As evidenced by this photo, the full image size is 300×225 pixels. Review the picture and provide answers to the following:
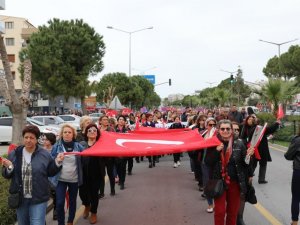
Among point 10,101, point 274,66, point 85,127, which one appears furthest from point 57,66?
point 274,66

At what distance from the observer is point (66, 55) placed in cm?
4031

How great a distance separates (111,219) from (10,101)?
15.1 feet

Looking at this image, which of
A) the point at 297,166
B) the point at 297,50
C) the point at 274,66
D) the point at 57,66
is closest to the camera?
the point at 297,166

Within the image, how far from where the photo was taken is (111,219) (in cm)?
725

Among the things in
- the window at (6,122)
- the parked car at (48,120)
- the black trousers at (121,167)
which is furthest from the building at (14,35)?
the black trousers at (121,167)

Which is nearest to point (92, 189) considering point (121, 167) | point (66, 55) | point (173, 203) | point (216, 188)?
point (173, 203)

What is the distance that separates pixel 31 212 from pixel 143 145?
2.22 m

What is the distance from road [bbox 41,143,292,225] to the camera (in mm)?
7113

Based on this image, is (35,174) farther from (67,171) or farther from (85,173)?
(85,173)

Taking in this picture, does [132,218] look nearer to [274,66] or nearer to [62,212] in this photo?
[62,212]

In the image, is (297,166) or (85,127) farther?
(85,127)

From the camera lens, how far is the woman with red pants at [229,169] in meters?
5.55

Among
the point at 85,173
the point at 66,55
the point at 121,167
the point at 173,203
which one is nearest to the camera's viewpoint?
the point at 85,173

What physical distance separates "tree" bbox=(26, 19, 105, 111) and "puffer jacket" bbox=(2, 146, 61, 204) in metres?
35.4
